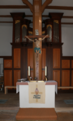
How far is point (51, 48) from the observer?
23.3ft

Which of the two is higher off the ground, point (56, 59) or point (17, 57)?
point (17, 57)

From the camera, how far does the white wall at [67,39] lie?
849 centimetres

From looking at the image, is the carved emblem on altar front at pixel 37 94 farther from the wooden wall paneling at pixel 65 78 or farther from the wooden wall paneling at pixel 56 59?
the wooden wall paneling at pixel 65 78

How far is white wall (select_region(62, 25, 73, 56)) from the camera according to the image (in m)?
8.49

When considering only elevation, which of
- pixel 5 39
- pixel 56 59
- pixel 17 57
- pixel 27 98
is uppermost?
pixel 5 39

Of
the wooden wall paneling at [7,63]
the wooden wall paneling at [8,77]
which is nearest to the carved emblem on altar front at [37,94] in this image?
the wooden wall paneling at [8,77]

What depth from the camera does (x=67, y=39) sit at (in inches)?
337

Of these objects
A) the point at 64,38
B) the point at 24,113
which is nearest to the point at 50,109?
the point at 24,113

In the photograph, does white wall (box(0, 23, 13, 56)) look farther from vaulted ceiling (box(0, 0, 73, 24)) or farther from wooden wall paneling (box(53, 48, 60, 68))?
wooden wall paneling (box(53, 48, 60, 68))

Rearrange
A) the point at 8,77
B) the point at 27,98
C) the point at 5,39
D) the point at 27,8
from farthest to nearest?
1. the point at 5,39
2. the point at 8,77
3. the point at 27,8
4. the point at 27,98

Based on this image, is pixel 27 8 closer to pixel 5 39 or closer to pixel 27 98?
pixel 5 39

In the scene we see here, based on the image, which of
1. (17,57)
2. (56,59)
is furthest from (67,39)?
(17,57)

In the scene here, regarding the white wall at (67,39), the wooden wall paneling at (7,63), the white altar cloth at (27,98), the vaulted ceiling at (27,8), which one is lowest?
the white altar cloth at (27,98)

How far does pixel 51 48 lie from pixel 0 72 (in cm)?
417
